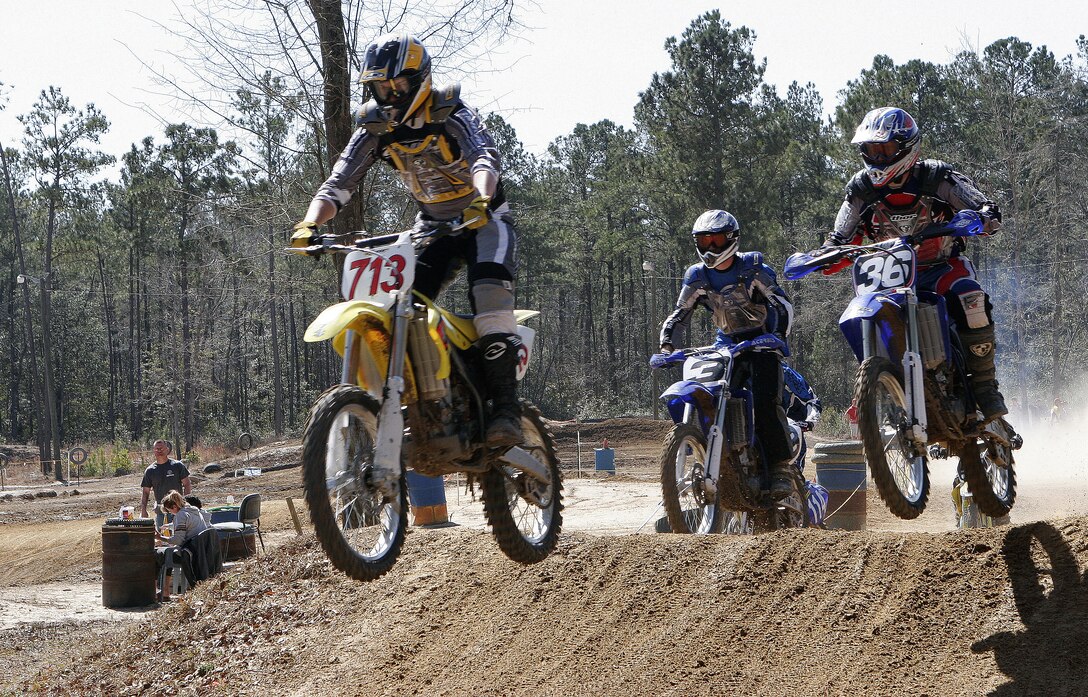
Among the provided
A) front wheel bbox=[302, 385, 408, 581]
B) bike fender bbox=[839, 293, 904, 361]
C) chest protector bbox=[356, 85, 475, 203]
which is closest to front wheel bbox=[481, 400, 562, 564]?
front wheel bbox=[302, 385, 408, 581]

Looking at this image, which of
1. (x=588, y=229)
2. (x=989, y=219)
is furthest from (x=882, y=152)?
(x=588, y=229)

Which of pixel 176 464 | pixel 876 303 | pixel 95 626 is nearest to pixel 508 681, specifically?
pixel 876 303

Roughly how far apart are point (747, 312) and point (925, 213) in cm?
249

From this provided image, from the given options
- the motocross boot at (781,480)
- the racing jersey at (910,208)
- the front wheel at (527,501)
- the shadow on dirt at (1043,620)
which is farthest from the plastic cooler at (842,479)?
the front wheel at (527,501)

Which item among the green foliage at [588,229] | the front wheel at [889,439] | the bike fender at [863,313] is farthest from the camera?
the green foliage at [588,229]

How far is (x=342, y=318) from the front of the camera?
17.4 feet

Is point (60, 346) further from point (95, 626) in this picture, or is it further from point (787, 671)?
point (787, 671)

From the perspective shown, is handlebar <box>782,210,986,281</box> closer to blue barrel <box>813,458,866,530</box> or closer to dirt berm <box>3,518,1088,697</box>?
dirt berm <box>3,518,1088,697</box>

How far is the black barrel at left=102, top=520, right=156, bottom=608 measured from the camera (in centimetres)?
1542

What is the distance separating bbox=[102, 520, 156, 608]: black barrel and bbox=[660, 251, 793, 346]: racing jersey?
9144mm

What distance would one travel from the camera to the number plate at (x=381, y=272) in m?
5.58

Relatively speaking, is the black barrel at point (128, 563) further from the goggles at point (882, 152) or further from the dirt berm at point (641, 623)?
the goggles at point (882, 152)

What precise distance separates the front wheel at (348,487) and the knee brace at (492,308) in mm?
1085

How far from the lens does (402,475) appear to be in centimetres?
533
